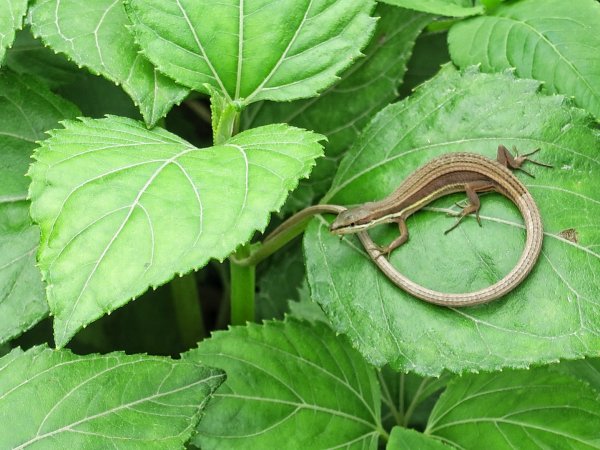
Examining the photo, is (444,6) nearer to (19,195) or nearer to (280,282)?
Result: (280,282)

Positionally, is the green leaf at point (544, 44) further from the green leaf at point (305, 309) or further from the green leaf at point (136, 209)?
the green leaf at point (305, 309)

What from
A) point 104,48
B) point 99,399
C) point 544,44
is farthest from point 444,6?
point 99,399

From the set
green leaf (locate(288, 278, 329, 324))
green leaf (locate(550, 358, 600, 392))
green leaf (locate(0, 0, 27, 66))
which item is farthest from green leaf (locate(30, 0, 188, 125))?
green leaf (locate(550, 358, 600, 392))

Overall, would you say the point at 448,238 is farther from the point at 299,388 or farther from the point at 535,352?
the point at 299,388

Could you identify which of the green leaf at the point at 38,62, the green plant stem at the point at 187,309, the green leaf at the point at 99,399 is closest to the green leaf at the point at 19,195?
the green leaf at the point at 99,399

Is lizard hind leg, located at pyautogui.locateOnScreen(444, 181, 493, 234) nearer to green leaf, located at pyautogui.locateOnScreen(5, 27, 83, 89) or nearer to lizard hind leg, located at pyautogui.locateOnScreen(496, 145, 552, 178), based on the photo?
lizard hind leg, located at pyautogui.locateOnScreen(496, 145, 552, 178)

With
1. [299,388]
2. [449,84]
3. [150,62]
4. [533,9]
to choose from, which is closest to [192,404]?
[299,388]
